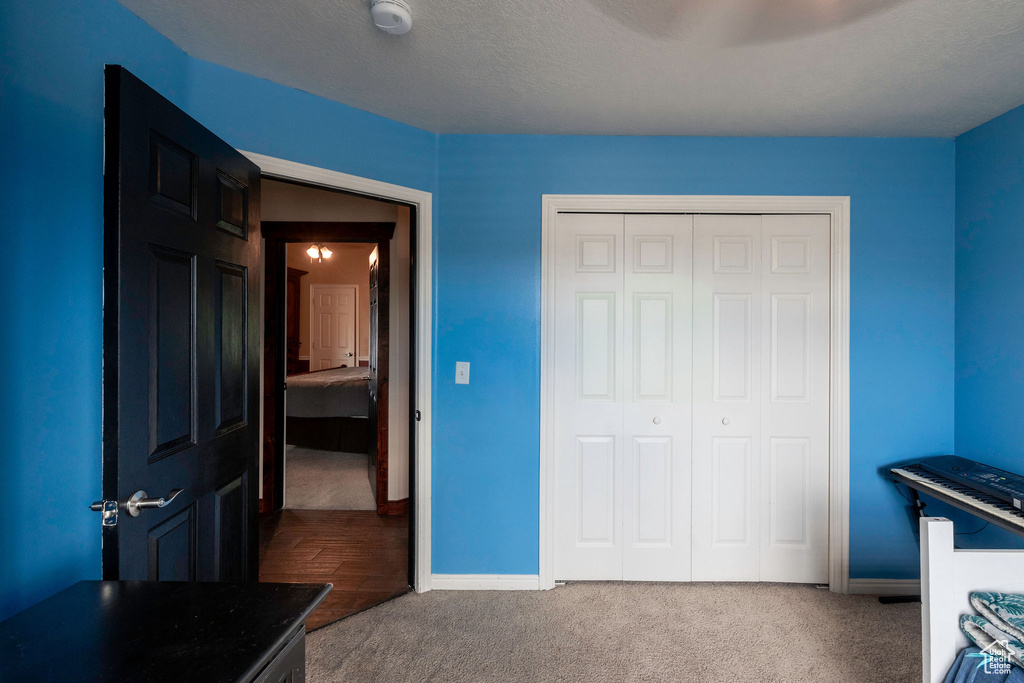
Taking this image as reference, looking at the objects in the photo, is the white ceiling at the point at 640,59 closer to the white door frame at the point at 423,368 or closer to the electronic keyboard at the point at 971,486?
the white door frame at the point at 423,368

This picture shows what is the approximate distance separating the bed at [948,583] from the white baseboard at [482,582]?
5.85ft

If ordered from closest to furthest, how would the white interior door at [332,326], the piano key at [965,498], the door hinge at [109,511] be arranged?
1. the door hinge at [109,511]
2. the piano key at [965,498]
3. the white interior door at [332,326]

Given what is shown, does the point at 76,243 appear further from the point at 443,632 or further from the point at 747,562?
the point at 747,562

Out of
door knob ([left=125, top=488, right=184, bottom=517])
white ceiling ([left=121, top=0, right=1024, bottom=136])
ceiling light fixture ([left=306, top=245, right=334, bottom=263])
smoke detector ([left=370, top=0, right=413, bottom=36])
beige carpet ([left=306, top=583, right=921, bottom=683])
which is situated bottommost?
beige carpet ([left=306, top=583, right=921, bottom=683])

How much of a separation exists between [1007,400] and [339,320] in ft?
26.5

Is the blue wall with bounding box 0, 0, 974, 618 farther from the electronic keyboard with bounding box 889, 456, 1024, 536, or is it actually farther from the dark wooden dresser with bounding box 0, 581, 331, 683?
the dark wooden dresser with bounding box 0, 581, 331, 683

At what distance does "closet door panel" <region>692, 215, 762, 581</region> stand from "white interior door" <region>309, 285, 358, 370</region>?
22.1ft

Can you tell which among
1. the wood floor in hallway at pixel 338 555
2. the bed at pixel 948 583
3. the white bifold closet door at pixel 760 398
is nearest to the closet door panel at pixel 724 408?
the white bifold closet door at pixel 760 398

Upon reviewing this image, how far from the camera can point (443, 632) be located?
228 cm

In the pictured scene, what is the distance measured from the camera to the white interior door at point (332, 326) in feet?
27.3

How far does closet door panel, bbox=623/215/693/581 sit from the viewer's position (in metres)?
2.73

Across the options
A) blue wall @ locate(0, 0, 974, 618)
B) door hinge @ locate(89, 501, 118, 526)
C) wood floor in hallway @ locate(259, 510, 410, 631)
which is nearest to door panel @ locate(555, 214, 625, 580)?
blue wall @ locate(0, 0, 974, 618)

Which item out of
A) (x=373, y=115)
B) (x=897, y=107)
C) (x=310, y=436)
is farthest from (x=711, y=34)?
(x=310, y=436)

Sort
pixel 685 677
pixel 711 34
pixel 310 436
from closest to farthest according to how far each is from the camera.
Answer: pixel 711 34 < pixel 685 677 < pixel 310 436
